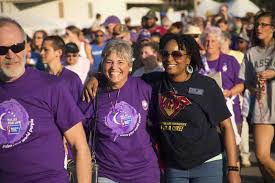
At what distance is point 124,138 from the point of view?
4.50 m

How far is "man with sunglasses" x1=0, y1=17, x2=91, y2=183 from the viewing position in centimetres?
356

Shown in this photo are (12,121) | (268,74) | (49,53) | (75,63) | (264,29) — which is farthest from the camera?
(75,63)

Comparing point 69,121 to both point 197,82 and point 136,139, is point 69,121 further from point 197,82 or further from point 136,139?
point 197,82

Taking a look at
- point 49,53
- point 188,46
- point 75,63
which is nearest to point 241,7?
point 75,63

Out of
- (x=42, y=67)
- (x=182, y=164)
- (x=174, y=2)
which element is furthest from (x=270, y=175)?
(x=174, y=2)

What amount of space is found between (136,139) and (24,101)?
1176 millimetres

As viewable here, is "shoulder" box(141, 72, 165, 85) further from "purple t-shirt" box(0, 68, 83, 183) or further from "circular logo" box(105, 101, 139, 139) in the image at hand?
"purple t-shirt" box(0, 68, 83, 183)

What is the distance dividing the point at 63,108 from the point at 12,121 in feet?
0.98

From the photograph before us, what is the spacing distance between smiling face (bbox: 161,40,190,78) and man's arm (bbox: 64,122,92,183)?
4.21 feet

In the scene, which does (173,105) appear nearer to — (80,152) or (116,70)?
(116,70)

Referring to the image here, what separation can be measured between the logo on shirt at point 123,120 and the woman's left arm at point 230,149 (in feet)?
2.24

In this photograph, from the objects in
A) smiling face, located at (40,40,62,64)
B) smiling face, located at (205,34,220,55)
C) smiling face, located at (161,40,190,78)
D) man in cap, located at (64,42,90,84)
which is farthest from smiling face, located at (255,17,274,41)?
man in cap, located at (64,42,90,84)

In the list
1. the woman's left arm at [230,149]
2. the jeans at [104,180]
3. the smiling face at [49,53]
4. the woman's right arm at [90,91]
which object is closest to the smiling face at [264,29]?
the woman's left arm at [230,149]

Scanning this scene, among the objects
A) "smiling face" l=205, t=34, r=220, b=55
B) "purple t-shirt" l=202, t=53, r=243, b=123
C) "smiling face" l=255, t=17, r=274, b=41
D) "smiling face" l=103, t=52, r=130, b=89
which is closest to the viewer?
"smiling face" l=103, t=52, r=130, b=89
